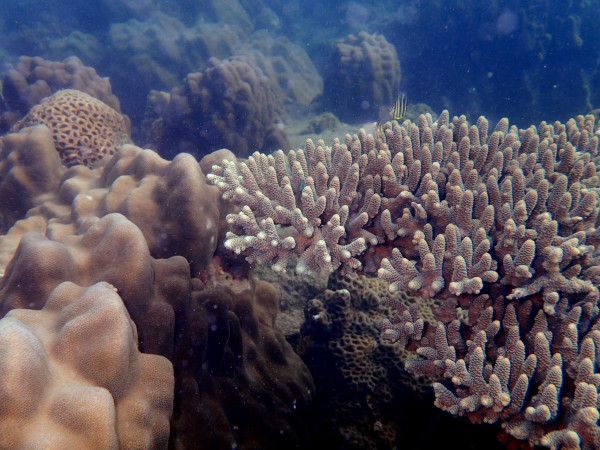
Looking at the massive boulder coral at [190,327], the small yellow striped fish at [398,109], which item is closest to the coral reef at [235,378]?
the massive boulder coral at [190,327]

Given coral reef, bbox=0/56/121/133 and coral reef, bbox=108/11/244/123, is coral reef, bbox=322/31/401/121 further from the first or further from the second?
coral reef, bbox=0/56/121/133

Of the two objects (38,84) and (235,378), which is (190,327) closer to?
(235,378)

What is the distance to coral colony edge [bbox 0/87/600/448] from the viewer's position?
6.50 ft

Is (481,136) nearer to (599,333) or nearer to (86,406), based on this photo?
(599,333)

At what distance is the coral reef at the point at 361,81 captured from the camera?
14.6 m

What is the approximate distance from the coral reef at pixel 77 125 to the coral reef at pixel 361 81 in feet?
34.8

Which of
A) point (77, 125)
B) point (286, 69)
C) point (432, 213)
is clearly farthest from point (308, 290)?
point (286, 69)

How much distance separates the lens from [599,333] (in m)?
2.22

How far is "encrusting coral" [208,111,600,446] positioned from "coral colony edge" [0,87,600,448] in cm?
2

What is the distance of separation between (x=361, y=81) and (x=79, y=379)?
1503cm

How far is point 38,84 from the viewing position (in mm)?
7773

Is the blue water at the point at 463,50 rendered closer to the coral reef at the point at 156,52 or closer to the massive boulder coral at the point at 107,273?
the coral reef at the point at 156,52

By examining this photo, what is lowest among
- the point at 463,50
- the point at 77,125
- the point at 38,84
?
the point at 38,84

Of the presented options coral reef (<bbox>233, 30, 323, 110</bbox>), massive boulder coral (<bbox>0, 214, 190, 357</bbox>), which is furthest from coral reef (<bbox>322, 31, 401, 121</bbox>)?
massive boulder coral (<bbox>0, 214, 190, 357</bbox>)
